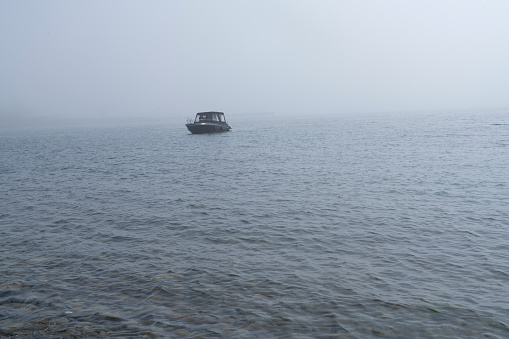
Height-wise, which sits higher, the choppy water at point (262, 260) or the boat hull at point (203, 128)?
the boat hull at point (203, 128)

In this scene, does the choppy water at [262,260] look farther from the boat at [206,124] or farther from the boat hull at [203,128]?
the boat at [206,124]

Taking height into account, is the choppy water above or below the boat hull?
below

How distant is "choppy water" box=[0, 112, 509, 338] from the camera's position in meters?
7.87

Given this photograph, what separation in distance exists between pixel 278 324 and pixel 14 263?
8.33m

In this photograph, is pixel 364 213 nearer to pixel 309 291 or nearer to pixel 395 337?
pixel 309 291

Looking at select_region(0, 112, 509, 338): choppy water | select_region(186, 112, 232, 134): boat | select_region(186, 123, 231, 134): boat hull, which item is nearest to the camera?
select_region(0, 112, 509, 338): choppy water

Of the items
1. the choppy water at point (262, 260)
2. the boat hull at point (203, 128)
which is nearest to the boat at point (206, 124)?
the boat hull at point (203, 128)

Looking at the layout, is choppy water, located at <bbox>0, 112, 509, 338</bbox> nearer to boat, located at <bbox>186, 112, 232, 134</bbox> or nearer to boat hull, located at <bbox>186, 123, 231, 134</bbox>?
boat hull, located at <bbox>186, 123, 231, 134</bbox>

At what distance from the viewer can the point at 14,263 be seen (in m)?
11.4

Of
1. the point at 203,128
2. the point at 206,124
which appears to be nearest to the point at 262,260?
the point at 206,124

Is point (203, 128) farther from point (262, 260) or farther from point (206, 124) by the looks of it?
point (262, 260)

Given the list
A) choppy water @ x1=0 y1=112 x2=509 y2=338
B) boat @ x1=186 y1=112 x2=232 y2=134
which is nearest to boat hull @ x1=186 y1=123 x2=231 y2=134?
boat @ x1=186 y1=112 x2=232 y2=134

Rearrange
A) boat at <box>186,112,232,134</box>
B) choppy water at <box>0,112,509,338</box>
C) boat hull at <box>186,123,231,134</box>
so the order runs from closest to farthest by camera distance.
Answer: choppy water at <box>0,112,509,338</box>, boat hull at <box>186,123,231,134</box>, boat at <box>186,112,232,134</box>

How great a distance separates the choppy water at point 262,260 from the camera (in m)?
7.87
